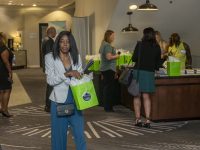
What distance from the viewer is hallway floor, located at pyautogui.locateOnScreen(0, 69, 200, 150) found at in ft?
18.8

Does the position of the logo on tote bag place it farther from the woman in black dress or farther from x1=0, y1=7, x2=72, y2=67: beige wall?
x1=0, y1=7, x2=72, y2=67: beige wall

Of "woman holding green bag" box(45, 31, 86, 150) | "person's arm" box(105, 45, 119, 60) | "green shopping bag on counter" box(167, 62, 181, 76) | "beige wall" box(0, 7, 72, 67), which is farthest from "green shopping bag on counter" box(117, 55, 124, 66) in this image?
"beige wall" box(0, 7, 72, 67)

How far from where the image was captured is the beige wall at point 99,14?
10.2 meters

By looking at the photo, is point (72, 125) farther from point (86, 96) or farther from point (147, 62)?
point (147, 62)

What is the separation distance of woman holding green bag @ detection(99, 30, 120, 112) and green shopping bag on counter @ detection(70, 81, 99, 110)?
160 inches

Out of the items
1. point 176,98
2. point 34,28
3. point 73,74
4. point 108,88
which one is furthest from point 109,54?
point 34,28

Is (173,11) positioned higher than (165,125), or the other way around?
(173,11)

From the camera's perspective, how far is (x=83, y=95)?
4051mm

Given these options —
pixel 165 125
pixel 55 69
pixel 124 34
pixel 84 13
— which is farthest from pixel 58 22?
pixel 55 69

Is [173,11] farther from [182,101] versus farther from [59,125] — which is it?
[59,125]

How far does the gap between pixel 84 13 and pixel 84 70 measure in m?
10.1

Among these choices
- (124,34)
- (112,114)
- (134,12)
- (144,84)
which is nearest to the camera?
(144,84)

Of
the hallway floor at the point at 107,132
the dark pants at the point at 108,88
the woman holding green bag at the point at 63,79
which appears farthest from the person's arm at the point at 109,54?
the woman holding green bag at the point at 63,79

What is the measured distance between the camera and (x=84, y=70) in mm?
4188
